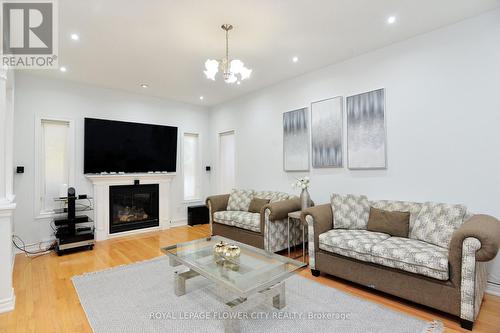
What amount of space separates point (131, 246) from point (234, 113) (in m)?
3.53

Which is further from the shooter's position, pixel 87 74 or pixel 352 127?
pixel 87 74

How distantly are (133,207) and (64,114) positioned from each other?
222cm

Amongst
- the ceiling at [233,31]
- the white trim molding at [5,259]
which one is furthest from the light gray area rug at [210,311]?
the ceiling at [233,31]

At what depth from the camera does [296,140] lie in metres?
4.68

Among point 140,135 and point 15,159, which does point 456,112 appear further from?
point 15,159

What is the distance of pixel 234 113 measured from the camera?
20.0ft

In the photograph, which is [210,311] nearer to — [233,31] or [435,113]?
[233,31]

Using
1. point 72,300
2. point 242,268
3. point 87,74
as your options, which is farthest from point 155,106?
point 242,268

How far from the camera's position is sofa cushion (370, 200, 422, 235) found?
311 cm

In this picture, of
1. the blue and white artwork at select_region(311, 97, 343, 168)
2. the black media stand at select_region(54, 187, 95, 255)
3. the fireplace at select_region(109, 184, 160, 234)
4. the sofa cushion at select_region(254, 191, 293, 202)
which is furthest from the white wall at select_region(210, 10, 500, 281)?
the black media stand at select_region(54, 187, 95, 255)

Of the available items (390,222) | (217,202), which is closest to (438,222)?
(390,222)

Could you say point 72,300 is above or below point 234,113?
below

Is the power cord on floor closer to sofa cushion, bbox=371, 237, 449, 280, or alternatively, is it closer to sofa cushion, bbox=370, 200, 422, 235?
sofa cushion, bbox=371, 237, 449, 280

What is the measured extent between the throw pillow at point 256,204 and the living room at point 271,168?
0.09 metres
